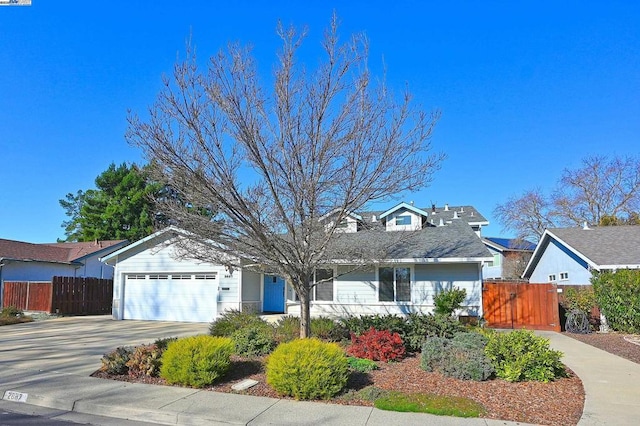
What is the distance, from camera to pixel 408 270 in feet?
55.1

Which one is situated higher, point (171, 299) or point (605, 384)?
point (171, 299)

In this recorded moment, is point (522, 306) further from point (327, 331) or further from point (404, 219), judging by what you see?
point (327, 331)

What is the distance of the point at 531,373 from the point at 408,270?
906 centimetres

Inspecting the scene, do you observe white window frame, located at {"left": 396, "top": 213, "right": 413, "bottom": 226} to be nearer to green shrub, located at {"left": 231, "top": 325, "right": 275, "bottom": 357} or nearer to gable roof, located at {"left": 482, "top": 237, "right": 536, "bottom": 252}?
green shrub, located at {"left": 231, "top": 325, "right": 275, "bottom": 357}

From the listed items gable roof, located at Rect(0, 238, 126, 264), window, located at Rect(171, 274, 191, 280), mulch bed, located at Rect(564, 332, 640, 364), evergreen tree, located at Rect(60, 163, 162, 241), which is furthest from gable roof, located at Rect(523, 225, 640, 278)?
evergreen tree, located at Rect(60, 163, 162, 241)

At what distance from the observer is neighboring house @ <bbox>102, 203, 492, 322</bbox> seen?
16.1 meters

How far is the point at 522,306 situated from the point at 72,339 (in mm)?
15013

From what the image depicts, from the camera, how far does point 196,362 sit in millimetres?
7559

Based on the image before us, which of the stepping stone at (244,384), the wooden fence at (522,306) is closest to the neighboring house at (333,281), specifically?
the wooden fence at (522,306)

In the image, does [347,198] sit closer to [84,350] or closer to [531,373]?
[531,373]

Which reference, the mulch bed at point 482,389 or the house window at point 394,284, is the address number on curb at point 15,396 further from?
the house window at point 394,284

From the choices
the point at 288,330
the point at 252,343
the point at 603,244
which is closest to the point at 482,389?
the point at 252,343

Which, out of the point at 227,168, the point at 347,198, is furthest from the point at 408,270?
the point at 227,168

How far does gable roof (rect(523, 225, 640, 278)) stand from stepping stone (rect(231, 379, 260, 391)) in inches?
568
